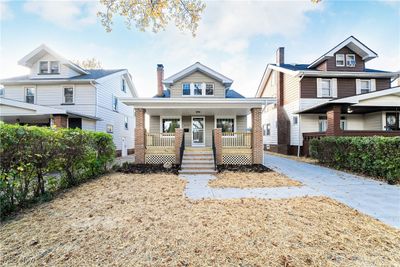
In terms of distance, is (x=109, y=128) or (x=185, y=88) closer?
(x=185, y=88)

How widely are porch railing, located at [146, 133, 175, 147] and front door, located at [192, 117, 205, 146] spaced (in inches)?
116

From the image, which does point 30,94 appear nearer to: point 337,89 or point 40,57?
point 40,57

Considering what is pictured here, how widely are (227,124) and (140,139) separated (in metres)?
6.51

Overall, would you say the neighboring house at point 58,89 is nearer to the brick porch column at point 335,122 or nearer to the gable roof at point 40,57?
the gable roof at point 40,57

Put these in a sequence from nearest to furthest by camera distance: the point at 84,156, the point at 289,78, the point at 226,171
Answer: the point at 84,156 → the point at 226,171 → the point at 289,78

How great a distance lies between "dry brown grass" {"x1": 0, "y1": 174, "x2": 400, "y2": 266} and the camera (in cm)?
261

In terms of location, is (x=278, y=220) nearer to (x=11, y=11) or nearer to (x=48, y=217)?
(x=48, y=217)

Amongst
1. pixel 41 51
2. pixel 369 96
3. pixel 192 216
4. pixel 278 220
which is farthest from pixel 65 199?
pixel 369 96

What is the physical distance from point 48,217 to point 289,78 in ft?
61.2

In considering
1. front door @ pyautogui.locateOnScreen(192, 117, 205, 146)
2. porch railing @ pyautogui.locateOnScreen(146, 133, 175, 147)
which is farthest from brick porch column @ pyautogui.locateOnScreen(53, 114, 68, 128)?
front door @ pyautogui.locateOnScreen(192, 117, 205, 146)

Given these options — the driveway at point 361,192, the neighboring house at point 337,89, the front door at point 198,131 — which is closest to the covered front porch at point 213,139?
the front door at point 198,131

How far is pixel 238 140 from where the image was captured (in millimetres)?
11094

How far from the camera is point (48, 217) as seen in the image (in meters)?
3.99

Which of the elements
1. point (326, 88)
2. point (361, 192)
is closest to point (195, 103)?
point (361, 192)
